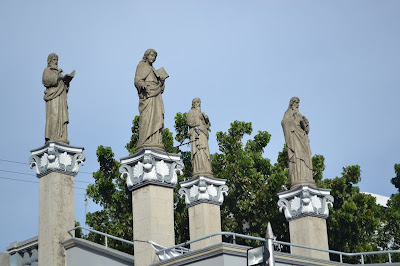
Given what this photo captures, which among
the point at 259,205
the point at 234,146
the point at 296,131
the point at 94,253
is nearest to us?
the point at 94,253

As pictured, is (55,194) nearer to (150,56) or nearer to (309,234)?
(150,56)

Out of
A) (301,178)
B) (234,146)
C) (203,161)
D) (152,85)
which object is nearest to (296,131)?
(301,178)

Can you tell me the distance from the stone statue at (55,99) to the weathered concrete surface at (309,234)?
24.5 feet

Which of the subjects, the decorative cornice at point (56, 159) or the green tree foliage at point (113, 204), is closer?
the decorative cornice at point (56, 159)

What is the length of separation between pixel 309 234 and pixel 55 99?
8.56 m

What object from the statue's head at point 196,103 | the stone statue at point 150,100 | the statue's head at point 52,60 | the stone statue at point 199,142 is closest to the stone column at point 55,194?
the stone statue at point 150,100

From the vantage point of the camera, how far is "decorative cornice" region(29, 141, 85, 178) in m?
21.9

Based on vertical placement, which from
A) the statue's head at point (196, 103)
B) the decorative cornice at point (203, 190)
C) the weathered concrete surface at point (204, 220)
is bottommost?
the weathered concrete surface at point (204, 220)

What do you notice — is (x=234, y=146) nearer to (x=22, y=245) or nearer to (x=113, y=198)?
(x=113, y=198)

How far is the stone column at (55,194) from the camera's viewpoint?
70.4 feet

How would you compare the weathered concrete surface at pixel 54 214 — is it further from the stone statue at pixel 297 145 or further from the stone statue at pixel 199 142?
the stone statue at pixel 297 145

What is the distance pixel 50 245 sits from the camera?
2142 cm

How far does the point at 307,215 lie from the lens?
23859 millimetres

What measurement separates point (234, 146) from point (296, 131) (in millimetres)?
11828
